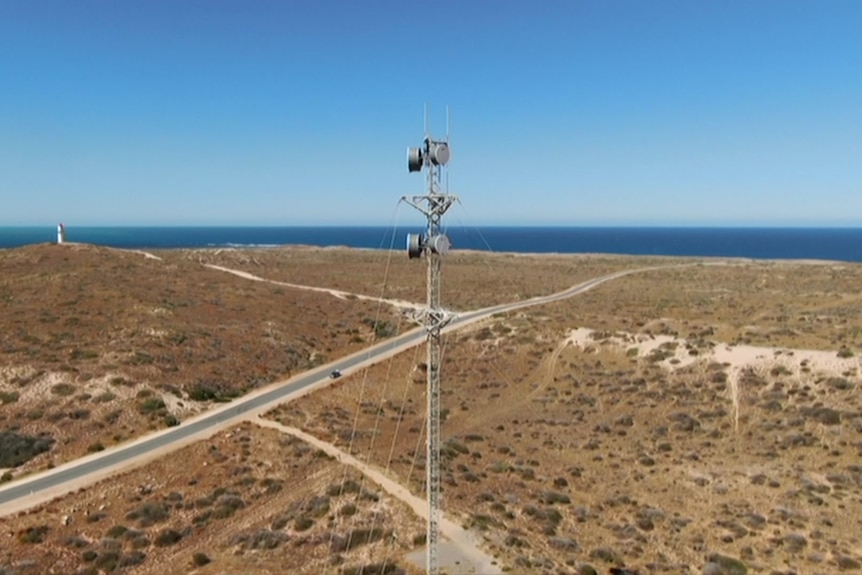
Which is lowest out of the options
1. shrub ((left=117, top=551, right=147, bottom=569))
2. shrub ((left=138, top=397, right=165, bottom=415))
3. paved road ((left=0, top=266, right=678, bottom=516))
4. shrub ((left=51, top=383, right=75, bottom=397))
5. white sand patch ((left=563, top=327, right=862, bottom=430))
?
shrub ((left=117, top=551, right=147, bottom=569))

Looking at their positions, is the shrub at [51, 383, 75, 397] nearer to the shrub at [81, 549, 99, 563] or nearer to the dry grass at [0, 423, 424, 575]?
the dry grass at [0, 423, 424, 575]

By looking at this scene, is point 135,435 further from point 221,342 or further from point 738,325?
point 738,325

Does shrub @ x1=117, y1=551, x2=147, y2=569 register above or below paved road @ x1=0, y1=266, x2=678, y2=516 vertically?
below

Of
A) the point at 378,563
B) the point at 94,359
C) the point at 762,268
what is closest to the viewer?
the point at 378,563

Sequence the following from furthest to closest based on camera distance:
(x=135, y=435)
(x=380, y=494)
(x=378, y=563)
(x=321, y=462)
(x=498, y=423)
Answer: (x=498, y=423), (x=135, y=435), (x=321, y=462), (x=380, y=494), (x=378, y=563)

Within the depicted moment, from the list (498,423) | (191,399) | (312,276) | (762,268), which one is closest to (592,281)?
(762,268)

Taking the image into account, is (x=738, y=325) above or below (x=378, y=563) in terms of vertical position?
above

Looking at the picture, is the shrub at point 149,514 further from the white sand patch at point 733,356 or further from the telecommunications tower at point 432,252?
the white sand patch at point 733,356

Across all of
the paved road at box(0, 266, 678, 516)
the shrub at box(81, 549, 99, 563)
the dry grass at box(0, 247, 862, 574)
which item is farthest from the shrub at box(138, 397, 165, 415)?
the shrub at box(81, 549, 99, 563)

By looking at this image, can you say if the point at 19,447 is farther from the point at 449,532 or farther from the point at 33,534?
the point at 449,532
